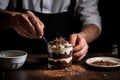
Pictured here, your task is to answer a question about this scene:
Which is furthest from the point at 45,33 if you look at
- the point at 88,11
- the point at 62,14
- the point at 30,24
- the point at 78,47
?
the point at 30,24

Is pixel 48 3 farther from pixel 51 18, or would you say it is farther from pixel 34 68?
pixel 34 68

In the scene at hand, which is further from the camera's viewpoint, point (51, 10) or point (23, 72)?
point (51, 10)

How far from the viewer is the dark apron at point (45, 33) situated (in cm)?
203

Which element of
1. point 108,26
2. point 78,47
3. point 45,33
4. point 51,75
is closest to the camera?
point 51,75

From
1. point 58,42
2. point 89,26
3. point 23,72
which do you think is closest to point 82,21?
point 89,26

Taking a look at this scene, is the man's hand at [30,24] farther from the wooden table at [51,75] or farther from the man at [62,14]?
the man at [62,14]

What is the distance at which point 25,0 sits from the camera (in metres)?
2.06

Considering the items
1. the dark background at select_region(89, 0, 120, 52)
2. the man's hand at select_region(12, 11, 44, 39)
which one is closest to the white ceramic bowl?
the man's hand at select_region(12, 11, 44, 39)

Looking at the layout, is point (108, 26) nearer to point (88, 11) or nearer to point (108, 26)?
point (108, 26)

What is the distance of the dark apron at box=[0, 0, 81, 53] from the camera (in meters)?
2.03

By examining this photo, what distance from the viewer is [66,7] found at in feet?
6.97

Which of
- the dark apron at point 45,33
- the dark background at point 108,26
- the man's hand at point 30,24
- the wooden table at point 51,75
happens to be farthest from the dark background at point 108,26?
the man's hand at point 30,24

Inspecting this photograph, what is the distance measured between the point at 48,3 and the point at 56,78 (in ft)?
2.80

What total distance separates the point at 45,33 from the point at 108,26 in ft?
2.16
